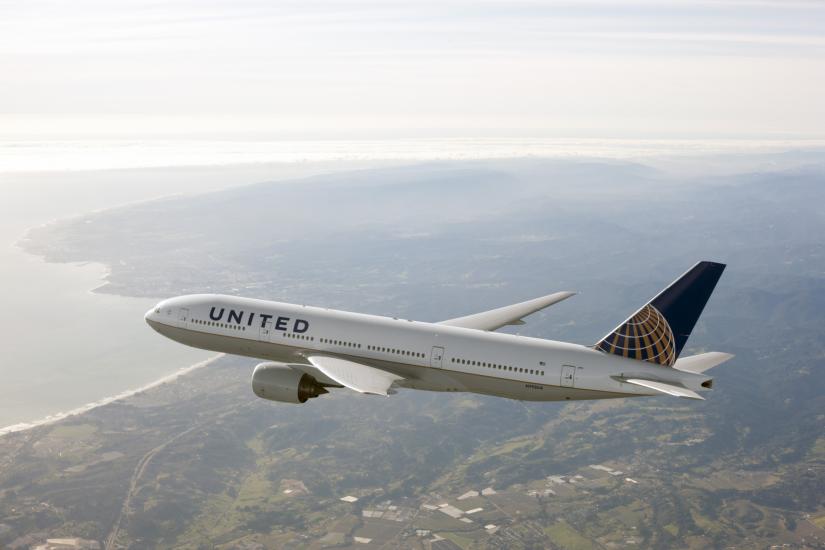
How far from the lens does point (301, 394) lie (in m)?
56.8

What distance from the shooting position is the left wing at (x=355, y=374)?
1974 inches

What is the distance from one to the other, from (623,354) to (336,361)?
73.6 feet

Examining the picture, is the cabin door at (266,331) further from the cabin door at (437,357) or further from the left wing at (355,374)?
the cabin door at (437,357)

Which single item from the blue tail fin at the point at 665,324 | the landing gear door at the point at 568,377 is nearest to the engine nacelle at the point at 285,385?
the landing gear door at the point at 568,377

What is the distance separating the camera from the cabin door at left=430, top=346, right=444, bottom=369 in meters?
56.5

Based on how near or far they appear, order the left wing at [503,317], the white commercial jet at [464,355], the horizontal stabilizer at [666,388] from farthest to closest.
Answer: the left wing at [503,317] → the white commercial jet at [464,355] → the horizontal stabilizer at [666,388]

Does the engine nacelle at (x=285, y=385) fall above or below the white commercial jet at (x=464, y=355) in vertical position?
below

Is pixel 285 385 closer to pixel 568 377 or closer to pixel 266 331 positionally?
pixel 266 331

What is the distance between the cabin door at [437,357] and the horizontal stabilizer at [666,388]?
46.5ft

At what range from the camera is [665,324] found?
177 ft

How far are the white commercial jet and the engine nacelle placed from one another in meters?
0.08

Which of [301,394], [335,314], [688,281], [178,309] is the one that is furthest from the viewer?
[178,309]

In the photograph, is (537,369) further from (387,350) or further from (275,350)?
(275,350)

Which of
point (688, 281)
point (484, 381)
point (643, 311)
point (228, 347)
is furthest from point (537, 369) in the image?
point (228, 347)
